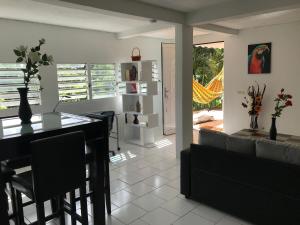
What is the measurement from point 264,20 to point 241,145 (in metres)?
3.03

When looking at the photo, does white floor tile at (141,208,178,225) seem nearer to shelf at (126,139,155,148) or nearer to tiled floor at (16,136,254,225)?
tiled floor at (16,136,254,225)

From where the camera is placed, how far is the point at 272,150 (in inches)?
88.6

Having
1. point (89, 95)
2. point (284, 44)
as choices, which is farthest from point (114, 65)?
point (284, 44)

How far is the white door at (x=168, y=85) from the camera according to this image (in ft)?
19.4

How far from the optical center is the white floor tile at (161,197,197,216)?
2727 millimetres

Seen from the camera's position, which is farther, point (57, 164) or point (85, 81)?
point (85, 81)

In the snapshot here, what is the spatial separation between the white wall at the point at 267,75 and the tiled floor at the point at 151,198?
6.95 ft

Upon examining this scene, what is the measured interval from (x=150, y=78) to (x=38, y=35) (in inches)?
84.3

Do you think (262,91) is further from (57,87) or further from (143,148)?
(57,87)

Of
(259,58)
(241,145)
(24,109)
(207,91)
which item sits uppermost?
(259,58)

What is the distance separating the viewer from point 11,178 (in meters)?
2.01

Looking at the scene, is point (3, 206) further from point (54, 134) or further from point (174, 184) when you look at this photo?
point (174, 184)

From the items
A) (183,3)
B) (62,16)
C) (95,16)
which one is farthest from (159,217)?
(62,16)

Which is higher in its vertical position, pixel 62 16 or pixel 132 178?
pixel 62 16
